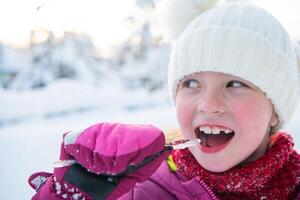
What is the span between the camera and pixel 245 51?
0.97 meters

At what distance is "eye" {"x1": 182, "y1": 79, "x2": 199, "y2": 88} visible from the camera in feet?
3.29

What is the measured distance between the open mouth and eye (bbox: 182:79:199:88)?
10 cm

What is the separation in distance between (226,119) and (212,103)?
0.05 m

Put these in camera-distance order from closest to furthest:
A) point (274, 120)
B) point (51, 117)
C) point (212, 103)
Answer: point (212, 103), point (274, 120), point (51, 117)

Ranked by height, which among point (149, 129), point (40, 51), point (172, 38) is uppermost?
point (172, 38)

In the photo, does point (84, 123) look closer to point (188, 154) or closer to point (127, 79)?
point (127, 79)

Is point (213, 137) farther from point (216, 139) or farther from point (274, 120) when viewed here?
point (274, 120)

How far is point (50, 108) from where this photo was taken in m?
2.31

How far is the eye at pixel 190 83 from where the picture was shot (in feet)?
3.29

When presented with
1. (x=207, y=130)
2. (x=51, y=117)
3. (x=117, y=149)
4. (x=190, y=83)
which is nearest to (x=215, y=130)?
(x=207, y=130)

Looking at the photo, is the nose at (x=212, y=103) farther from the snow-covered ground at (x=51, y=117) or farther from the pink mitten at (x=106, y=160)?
the snow-covered ground at (x=51, y=117)

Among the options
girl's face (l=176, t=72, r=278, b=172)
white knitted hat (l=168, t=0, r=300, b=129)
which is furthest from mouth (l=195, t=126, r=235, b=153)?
white knitted hat (l=168, t=0, r=300, b=129)

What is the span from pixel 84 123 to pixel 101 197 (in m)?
1.30

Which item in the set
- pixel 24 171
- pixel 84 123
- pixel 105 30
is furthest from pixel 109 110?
pixel 24 171
